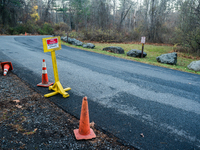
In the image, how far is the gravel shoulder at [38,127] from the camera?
2.75 metres

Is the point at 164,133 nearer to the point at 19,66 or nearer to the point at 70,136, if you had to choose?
the point at 70,136

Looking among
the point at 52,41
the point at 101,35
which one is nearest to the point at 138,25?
the point at 101,35

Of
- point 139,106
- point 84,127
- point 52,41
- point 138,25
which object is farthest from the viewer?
point 138,25

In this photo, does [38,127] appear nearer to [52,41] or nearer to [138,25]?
[52,41]

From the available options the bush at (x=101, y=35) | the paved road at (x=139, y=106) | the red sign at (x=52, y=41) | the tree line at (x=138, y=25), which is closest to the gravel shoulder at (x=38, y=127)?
the paved road at (x=139, y=106)

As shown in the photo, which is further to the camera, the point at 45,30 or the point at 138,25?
the point at 45,30

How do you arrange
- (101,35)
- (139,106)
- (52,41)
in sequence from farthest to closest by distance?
(101,35), (52,41), (139,106)

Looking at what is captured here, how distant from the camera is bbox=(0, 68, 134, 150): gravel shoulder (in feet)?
9.04

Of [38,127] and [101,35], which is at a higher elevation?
[101,35]

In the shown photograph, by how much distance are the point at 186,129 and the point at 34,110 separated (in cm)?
354

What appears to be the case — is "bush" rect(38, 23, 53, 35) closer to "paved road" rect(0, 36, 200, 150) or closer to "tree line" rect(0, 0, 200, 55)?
"tree line" rect(0, 0, 200, 55)

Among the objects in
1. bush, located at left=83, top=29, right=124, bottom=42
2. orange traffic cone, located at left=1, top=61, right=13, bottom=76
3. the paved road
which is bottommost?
the paved road

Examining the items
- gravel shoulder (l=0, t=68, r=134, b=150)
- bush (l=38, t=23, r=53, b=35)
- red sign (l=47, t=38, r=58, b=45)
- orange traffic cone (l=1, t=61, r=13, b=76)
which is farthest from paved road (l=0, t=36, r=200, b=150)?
bush (l=38, t=23, r=53, b=35)

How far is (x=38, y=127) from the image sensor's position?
3197 mm
